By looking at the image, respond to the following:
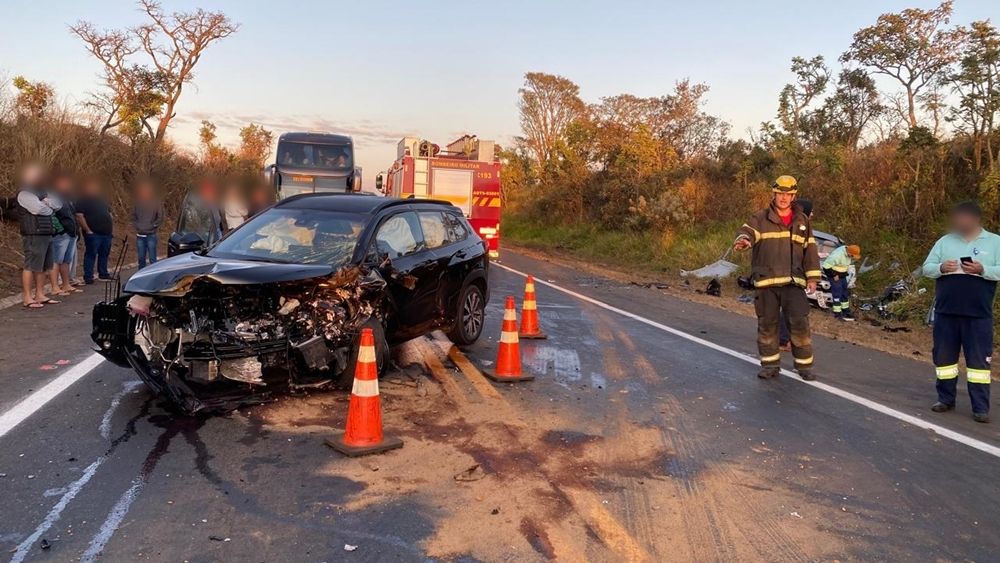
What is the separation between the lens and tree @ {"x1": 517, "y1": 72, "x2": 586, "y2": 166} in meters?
46.7

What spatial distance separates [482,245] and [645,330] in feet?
8.58

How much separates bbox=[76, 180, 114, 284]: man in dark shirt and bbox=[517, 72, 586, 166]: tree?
36134mm

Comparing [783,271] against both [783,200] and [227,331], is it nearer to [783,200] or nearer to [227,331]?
[783,200]

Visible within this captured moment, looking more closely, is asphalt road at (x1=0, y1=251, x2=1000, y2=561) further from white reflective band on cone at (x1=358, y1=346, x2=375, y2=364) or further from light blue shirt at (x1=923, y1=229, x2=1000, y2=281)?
light blue shirt at (x1=923, y1=229, x2=1000, y2=281)

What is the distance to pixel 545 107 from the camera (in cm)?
4734

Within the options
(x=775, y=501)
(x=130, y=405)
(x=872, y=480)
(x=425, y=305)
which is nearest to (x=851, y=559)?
(x=775, y=501)

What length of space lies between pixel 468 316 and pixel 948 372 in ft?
15.1

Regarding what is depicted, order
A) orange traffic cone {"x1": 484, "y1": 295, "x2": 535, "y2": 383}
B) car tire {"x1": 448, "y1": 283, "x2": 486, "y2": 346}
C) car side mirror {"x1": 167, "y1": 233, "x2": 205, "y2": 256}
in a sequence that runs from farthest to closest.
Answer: car tire {"x1": 448, "y1": 283, "x2": 486, "y2": 346}, car side mirror {"x1": 167, "y1": 233, "x2": 205, "y2": 256}, orange traffic cone {"x1": 484, "y1": 295, "x2": 535, "y2": 383}

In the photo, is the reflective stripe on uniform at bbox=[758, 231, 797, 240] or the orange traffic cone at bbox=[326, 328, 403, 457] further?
the reflective stripe on uniform at bbox=[758, 231, 797, 240]

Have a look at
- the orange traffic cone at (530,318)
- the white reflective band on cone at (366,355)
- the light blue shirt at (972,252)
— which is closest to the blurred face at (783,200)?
the light blue shirt at (972,252)

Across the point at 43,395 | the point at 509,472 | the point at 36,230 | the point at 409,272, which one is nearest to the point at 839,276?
the point at 409,272

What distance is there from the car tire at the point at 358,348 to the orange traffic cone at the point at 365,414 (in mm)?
885

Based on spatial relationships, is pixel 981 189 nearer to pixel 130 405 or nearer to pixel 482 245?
pixel 482 245

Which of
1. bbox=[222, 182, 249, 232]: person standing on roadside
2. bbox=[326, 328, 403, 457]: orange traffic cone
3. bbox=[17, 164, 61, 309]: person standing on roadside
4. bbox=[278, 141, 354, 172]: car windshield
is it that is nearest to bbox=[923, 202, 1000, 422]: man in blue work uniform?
bbox=[326, 328, 403, 457]: orange traffic cone
